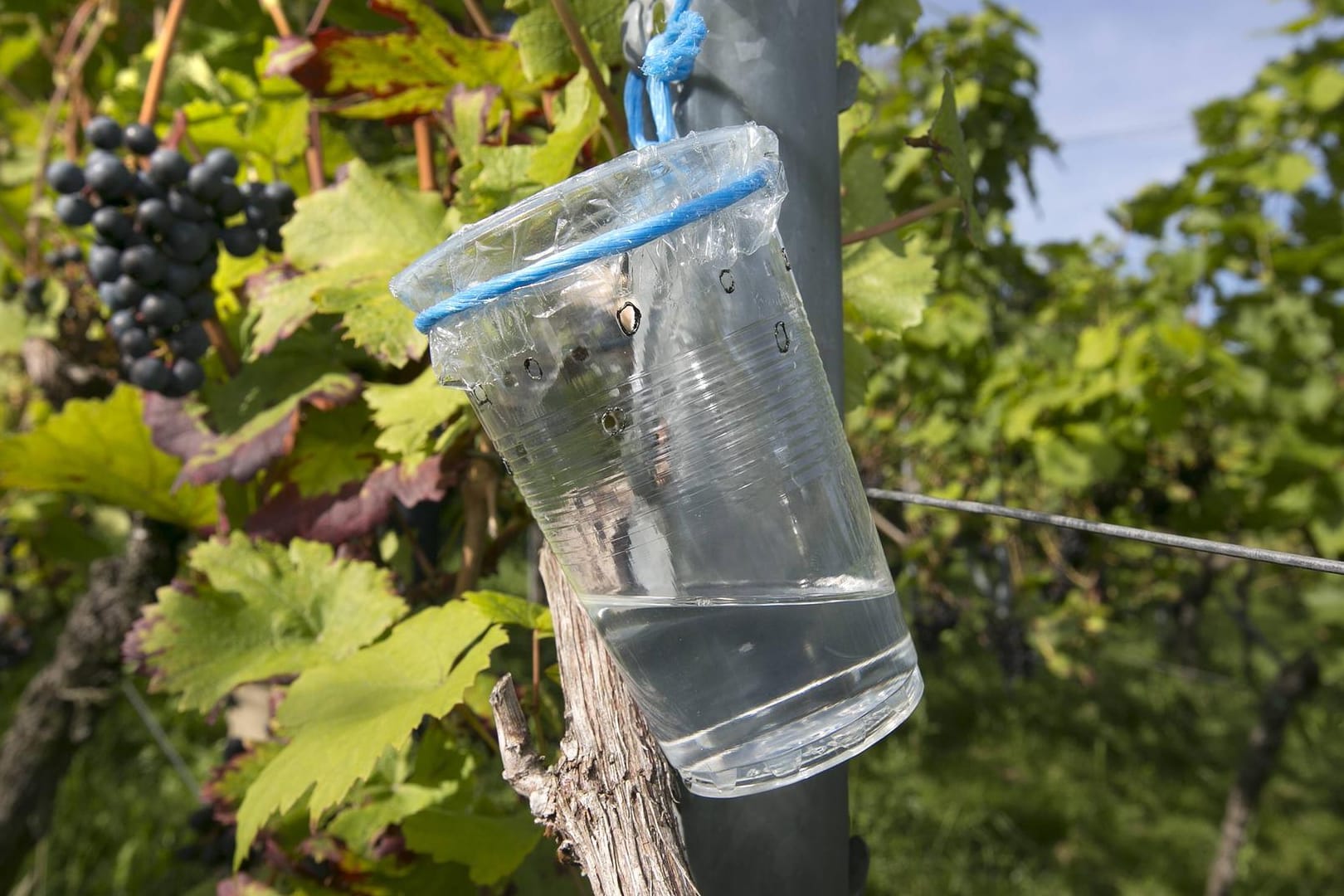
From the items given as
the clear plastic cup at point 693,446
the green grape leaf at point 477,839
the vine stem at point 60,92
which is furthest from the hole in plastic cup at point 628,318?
the vine stem at point 60,92

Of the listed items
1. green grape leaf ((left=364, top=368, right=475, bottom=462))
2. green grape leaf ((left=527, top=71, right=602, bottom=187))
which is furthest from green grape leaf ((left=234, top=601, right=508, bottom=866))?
green grape leaf ((left=527, top=71, right=602, bottom=187))

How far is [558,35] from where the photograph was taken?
87 centimetres

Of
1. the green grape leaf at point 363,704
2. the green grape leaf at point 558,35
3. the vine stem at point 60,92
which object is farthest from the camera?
the vine stem at point 60,92

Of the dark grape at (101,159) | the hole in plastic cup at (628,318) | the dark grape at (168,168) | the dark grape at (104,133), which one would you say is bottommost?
the hole in plastic cup at (628,318)

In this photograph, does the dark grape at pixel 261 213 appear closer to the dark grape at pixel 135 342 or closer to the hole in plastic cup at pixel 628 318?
the dark grape at pixel 135 342

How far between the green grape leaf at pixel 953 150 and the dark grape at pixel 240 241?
0.80 m

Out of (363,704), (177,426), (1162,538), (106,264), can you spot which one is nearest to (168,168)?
(106,264)

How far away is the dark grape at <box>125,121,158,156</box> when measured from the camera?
116cm

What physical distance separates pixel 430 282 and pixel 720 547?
21 cm

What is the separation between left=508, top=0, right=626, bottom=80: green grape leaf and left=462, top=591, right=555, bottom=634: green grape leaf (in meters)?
0.44

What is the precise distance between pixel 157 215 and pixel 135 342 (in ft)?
0.49

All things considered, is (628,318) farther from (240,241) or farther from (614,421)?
(240,241)

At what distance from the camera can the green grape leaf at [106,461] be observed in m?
1.25

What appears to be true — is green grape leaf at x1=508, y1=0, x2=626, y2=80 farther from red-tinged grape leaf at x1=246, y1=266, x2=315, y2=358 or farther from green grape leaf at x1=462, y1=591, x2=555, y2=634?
green grape leaf at x1=462, y1=591, x2=555, y2=634
